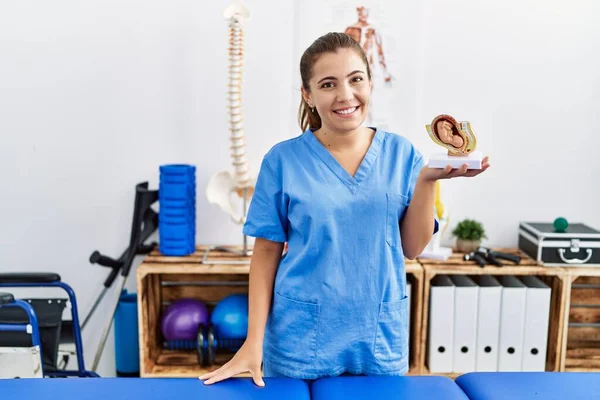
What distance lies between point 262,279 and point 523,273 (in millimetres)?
1400

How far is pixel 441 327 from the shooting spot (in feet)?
7.86

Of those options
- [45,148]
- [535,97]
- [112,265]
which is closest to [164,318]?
[112,265]

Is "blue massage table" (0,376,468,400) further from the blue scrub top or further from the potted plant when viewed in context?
the potted plant

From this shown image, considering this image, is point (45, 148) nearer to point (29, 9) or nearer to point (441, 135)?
point (29, 9)

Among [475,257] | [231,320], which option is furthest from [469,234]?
[231,320]

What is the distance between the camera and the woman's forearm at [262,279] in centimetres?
132

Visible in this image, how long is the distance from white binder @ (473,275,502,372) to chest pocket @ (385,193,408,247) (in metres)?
1.23

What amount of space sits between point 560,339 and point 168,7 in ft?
6.90

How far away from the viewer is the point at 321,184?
1288 mm

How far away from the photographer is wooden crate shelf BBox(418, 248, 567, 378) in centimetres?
235

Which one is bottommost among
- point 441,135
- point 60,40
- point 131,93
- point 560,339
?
point 560,339

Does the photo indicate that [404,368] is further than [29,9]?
No

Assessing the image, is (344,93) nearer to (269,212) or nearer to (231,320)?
(269,212)

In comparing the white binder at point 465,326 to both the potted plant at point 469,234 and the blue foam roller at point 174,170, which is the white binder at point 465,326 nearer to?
the potted plant at point 469,234
